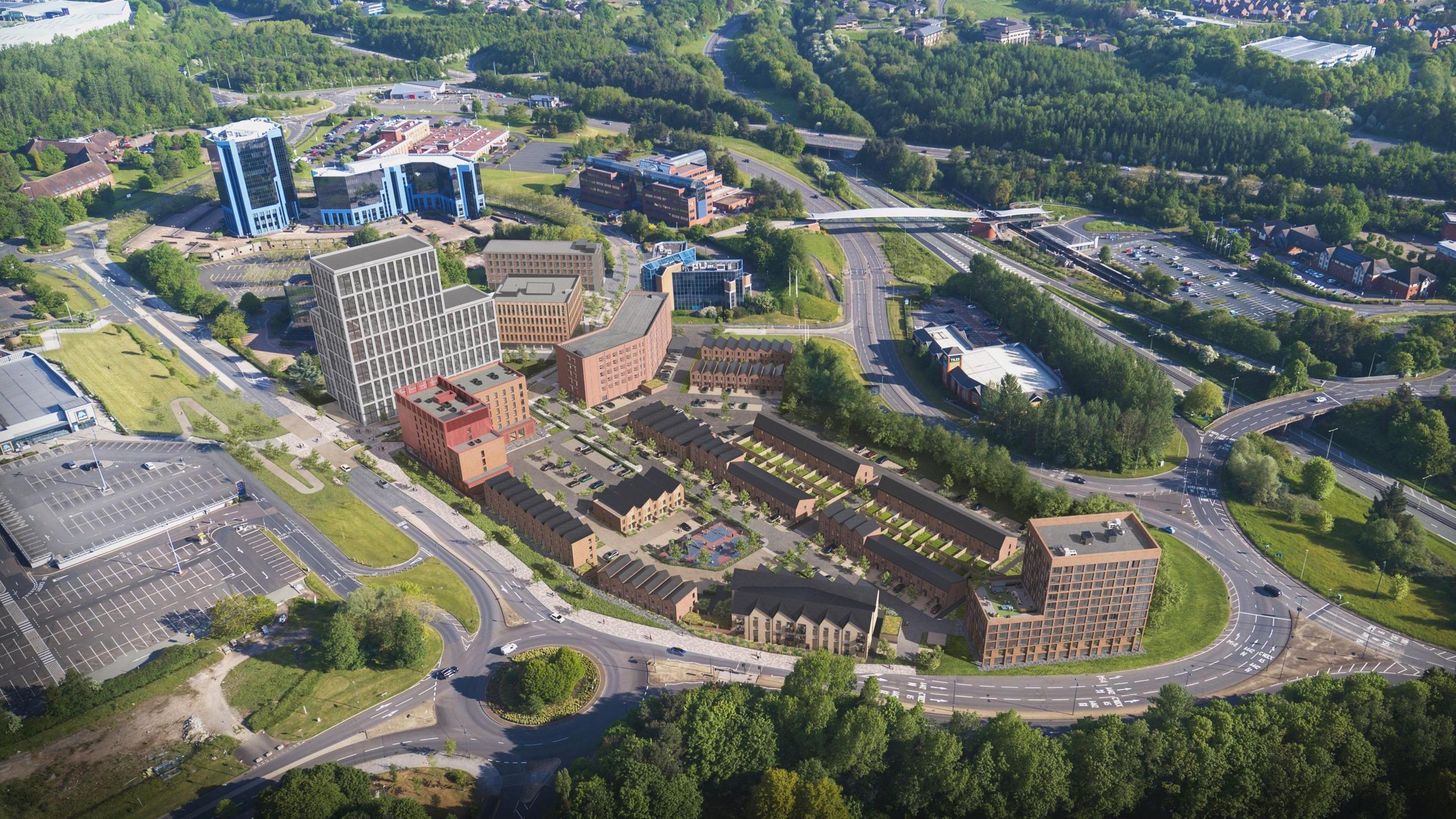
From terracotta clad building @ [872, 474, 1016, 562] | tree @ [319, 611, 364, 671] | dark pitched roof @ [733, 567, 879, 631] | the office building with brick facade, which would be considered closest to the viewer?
tree @ [319, 611, 364, 671]

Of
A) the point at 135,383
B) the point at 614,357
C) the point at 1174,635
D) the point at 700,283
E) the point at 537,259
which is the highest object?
the point at 537,259

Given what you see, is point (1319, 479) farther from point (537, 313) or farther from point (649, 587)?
point (537, 313)

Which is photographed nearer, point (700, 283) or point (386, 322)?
point (386, 322)

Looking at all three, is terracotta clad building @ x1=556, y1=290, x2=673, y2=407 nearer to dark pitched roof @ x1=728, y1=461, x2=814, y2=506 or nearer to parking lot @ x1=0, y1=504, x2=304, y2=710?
dark pitched roof @ x1=728, y1=461, x2=814, y2=506

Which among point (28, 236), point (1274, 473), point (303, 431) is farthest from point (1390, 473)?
point (28, 236)

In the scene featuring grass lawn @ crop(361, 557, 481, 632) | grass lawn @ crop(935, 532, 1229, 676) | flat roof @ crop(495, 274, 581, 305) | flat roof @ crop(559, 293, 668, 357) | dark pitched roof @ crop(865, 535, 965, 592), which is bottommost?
grass lawn @ crop(935, 532, 1229, 676)

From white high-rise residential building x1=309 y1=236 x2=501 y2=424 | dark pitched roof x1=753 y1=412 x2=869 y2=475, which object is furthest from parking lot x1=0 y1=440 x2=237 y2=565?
dark pitched roof x1=753 y1=412 x2=869 y2=475

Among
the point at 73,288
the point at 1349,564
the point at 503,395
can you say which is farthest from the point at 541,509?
the point at 73,288
